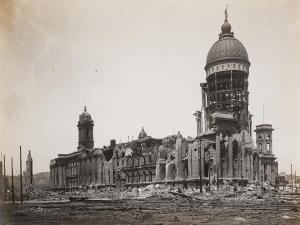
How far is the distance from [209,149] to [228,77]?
35.1 feet

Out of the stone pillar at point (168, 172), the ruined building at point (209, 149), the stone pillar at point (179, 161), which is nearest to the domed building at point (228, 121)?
the ruined building at point (209, 149)

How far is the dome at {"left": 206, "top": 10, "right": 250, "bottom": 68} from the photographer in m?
46.6

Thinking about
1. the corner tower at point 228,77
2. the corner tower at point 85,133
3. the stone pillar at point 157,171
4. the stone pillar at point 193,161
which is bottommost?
the stone pillar at point 157,171

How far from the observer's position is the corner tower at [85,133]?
209 feet

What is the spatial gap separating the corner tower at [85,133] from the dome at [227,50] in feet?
77.1

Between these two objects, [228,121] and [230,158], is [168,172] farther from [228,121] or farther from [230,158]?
[228,121]

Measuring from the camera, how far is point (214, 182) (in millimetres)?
38719

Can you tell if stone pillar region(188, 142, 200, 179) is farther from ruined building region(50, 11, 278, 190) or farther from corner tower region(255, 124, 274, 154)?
corner tower region(255, 124, 274, 154)

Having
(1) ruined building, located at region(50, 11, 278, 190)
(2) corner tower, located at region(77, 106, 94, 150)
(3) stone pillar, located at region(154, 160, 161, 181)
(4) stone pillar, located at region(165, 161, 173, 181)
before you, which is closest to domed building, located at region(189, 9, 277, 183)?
(1) ruined building, located at region(50, 11, 278, 190)

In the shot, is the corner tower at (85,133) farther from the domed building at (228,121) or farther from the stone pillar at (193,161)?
the stone pillar at (193,161)

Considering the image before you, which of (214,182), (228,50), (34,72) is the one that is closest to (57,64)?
(34,72)

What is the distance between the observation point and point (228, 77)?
47375 mm

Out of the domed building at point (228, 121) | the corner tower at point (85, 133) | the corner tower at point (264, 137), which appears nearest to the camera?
the domed building at point (228, 121)

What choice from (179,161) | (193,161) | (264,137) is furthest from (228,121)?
(264,137)
